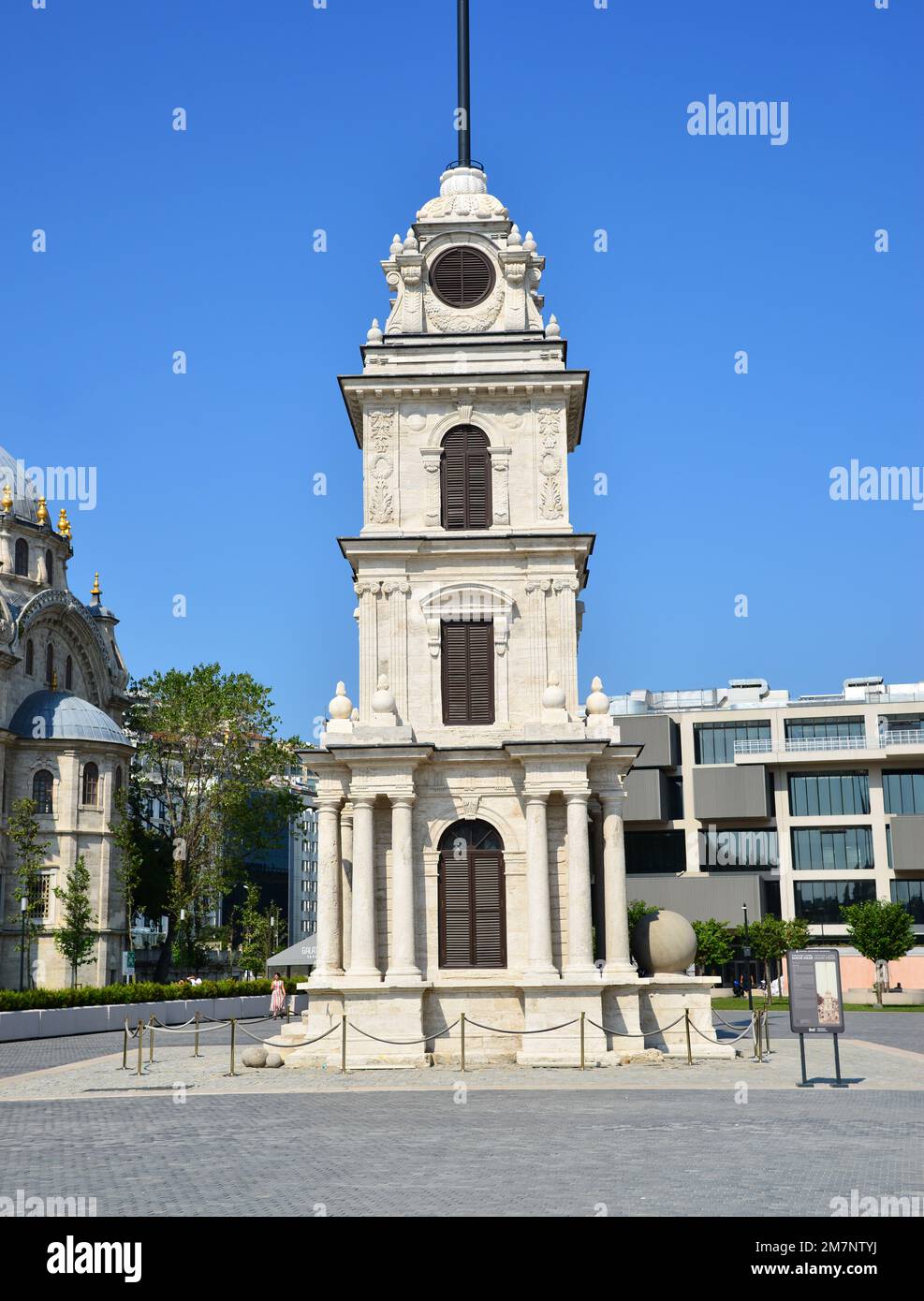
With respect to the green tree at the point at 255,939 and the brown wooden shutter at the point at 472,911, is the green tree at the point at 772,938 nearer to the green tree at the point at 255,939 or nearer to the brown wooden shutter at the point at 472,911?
the green tree at the point at 255,939

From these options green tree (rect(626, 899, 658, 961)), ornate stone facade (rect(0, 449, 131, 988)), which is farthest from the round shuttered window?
green tree (rect(626, 899, 658, 961))

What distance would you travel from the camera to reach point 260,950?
84062 mm

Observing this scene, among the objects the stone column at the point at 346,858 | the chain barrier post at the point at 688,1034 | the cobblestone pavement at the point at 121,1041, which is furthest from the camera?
the cobblestone pavement at the point at 121,1041

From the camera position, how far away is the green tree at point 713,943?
83.3 m

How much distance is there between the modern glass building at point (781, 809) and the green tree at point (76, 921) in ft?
121

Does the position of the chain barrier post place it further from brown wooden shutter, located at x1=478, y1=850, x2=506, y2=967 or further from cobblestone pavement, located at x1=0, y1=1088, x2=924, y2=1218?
cobblestone pavement, located at x1=0, y1=1088, x2=924, y2=1218

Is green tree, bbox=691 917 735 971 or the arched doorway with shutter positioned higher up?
the arched doorway with shutter

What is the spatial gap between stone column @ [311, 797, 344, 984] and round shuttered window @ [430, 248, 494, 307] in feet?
A: 47.6

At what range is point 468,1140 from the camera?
19516 mm

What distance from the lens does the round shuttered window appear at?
3847cm

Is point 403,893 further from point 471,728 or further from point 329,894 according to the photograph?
point 471,728

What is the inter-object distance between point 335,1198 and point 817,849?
269 ft

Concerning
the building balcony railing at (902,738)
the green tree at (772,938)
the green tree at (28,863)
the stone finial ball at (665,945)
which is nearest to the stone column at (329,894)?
the stone finial ball at (665,945)

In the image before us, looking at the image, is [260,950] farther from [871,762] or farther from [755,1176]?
[755,1176]
